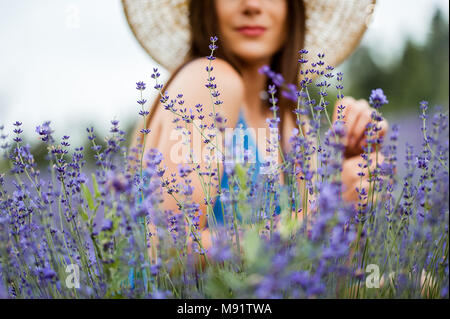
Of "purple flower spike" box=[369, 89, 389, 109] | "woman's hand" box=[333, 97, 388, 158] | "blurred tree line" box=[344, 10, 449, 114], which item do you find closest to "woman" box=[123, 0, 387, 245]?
"woman's hand" box=[333, 97, 388, 158]

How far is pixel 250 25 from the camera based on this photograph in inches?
72.8

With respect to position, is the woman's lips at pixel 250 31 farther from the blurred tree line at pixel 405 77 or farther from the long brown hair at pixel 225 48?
the blurred tree line at pixel 405 77

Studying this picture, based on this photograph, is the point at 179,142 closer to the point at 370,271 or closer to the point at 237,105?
the point at 237,105

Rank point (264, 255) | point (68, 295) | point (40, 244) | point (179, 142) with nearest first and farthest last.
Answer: point (264, 255) → point (68, 295) → point (40, 244) → point (179, 142)

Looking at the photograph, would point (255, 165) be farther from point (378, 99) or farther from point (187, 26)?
point (378, 99)

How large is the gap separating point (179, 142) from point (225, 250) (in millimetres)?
880

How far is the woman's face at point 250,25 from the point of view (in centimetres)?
182

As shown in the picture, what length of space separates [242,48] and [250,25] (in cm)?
10

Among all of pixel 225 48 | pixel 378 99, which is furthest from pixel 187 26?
pixel 378 99

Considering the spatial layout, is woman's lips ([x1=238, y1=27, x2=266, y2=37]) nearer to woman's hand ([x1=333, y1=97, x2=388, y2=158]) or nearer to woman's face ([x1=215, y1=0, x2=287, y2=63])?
woman's face ([x1=215, y1=0, x2=287, y2=63])

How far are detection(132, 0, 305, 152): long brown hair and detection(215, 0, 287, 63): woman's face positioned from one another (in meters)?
0.04

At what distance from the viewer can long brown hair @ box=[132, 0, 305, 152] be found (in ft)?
6.15
